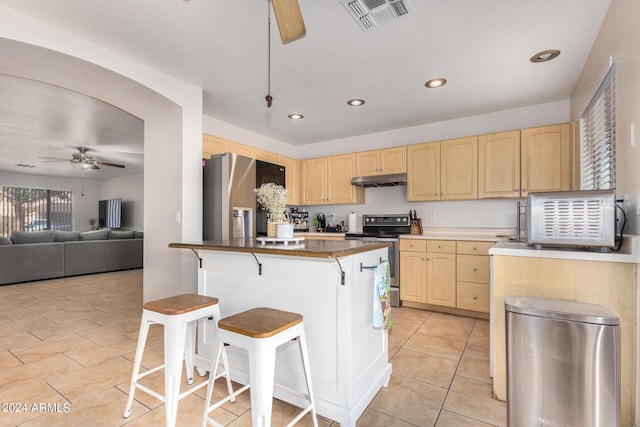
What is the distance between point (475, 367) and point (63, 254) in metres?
6.68

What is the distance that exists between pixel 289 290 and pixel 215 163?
178cm

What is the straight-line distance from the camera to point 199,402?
1864 mm

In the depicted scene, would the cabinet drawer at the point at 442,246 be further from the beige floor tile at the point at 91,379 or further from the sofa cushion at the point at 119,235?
the sofa cushion at the point at 119,235

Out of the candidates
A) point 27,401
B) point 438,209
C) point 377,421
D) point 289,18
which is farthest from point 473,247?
point 27,401

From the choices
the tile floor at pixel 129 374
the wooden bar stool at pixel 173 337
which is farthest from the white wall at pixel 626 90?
the wooden bar stool at pixel 173 337

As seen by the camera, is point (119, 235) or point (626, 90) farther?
point (119, 235)

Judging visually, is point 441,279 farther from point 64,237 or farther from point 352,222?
point 64,237

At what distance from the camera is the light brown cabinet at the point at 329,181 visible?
461 cm

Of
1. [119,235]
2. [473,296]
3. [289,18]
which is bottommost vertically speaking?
[473,296]

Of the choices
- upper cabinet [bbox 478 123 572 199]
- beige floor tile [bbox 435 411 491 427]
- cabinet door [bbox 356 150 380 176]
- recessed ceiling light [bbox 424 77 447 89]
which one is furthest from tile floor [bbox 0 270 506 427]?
recessed ceiling light [bbox 424 77 447 89]

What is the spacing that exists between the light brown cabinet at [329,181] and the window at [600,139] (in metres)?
2.61

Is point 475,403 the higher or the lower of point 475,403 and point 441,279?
the lower

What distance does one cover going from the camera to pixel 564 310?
1.39m

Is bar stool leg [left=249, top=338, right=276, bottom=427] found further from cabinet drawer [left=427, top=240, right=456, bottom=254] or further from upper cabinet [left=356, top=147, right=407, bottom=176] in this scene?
upper cabinet [left=356, top=147, right=407, bottom=176]
